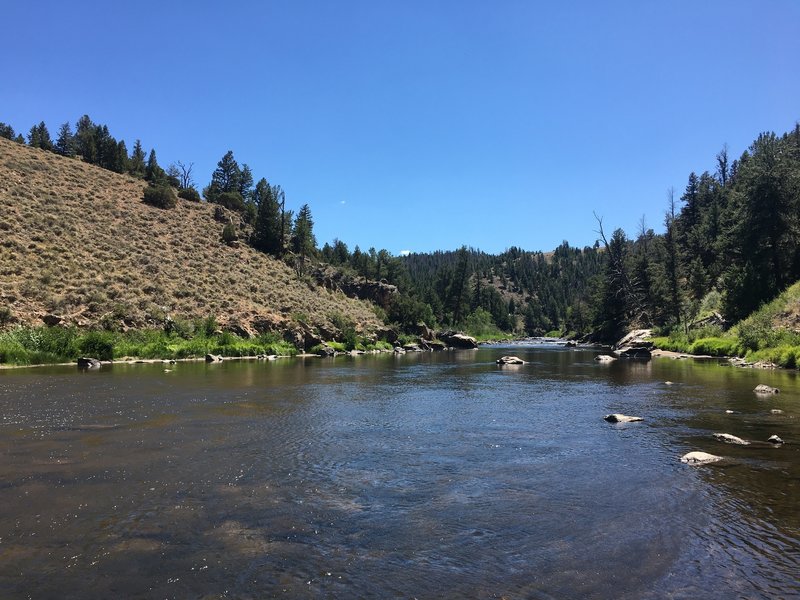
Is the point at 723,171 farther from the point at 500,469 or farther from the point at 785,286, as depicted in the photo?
the point at 500,469

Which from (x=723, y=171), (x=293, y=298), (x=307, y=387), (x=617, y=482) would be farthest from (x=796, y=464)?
(x=723, y=171)

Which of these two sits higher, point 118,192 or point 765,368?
point 118,192

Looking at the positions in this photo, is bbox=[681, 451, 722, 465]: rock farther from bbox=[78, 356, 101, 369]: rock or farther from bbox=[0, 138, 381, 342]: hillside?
bbox=[0, 138, 381, 342]: hillside

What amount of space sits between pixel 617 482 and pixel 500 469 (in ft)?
9.00

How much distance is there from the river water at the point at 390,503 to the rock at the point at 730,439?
0.34 metres

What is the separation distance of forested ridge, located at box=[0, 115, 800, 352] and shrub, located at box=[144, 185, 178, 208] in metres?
0.17

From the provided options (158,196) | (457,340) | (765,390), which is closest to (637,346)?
(457,340)

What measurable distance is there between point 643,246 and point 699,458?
350ft

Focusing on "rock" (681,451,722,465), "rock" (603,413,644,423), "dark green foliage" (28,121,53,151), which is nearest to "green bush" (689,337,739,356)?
"rock" (603,413,644,423)

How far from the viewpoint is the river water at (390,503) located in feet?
24.3

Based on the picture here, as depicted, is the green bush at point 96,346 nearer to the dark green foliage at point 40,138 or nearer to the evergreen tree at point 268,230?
the evergreen tree at point 268,230

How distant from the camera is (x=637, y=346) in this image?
71.4 metres

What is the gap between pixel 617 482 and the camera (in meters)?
12.0

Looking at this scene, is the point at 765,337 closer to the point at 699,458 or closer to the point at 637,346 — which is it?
the point at 637,346
